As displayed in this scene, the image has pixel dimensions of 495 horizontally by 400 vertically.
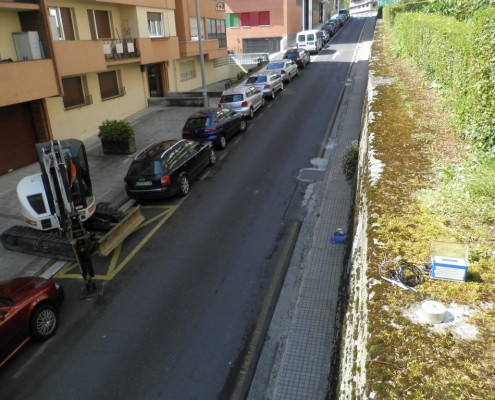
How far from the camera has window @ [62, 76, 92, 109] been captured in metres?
18.8

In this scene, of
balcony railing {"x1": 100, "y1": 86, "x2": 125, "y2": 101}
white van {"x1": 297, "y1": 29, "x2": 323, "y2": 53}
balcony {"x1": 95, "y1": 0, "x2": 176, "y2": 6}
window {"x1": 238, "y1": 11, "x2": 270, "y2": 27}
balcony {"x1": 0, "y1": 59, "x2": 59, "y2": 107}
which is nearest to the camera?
balcony {"x1": 0, "y1": 59, "x2": 59, "y2": 107}

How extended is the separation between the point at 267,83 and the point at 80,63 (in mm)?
11059

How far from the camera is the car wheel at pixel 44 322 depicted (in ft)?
24.2

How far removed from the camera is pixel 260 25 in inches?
2042

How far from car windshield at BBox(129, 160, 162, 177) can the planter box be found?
4789 mm

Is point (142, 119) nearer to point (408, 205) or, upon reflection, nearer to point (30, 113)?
point (30, 113)

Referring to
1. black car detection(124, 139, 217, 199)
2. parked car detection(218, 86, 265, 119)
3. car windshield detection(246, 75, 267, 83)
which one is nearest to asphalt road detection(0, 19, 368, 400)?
black car detection(124, 139, 217, 199)

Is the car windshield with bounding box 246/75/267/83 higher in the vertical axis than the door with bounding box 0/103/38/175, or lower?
higher

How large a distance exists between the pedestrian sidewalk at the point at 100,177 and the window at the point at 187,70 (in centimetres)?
454

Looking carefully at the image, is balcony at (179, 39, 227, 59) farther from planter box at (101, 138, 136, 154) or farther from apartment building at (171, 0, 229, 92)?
planter box at (101, 138, 136, 154)

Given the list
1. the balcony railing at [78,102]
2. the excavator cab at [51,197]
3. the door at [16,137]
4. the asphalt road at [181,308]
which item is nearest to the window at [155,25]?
the balcony railing at [78,102]

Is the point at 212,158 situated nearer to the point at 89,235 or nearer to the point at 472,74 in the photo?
the point at 89,235

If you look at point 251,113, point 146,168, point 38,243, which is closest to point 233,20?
point 251,113

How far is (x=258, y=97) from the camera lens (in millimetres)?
22688
